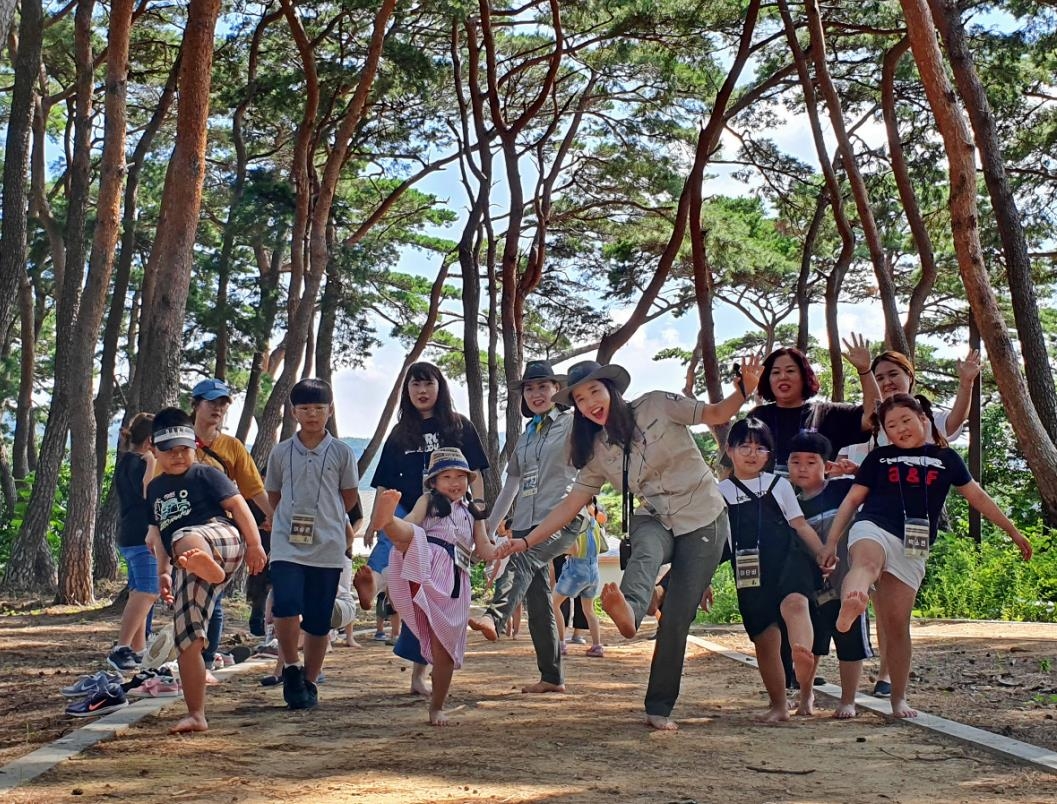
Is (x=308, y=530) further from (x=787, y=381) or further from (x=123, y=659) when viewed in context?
(x=787, y=381)

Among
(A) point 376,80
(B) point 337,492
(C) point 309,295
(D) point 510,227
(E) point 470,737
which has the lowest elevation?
(E) point 470,737

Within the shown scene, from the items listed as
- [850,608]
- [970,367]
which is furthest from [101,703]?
[970,367]

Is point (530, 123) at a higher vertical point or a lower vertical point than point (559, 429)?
higher

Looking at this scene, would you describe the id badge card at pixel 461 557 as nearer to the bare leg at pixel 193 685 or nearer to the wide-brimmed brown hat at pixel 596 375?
the wide-brimmed brown hat at pixel 596 375

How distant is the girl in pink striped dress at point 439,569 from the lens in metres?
6.06

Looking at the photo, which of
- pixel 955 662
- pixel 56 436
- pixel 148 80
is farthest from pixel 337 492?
pixel 148 80

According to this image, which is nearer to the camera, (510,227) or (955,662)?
(955,662)

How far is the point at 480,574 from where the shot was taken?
75.3ft

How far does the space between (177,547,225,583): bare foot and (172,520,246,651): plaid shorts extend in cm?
18

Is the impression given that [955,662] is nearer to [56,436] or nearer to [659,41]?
[56,436]

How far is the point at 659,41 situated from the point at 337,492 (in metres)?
15.5

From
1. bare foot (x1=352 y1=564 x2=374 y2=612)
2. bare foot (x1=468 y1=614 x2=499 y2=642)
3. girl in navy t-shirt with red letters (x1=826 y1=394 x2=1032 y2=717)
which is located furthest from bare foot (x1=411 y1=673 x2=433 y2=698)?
girl in navy t-shirt with red letters (x1=826 y1=394 x2=1032 y2=717)

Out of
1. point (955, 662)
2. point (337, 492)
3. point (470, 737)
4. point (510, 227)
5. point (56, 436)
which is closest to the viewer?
point (470, 737)

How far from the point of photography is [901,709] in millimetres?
6340
